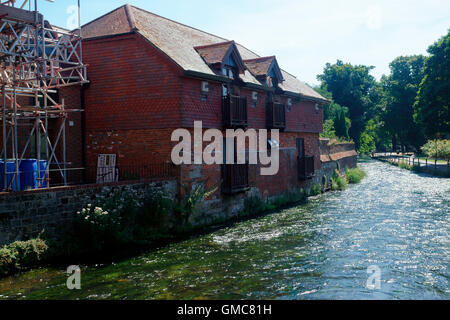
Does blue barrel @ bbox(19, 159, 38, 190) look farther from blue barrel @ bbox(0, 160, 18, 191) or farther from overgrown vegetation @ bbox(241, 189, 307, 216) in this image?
overgrown vegetation @ bbox(241, 189, 307, 216)

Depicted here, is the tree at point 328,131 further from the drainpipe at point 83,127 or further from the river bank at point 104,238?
the river bank at point 104,238

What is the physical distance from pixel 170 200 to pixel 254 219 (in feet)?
16.0

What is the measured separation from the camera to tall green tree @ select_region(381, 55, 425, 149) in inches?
2418

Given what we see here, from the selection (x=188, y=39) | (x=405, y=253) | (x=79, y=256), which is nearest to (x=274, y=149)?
(x=188, y=39)

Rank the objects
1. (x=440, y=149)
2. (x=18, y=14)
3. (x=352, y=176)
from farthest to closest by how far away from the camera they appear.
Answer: (x=440, y=149) → (x=352, y=176) → (x=18, y=14)

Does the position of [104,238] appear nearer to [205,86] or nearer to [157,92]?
[157,92]

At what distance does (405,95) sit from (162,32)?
51270 millimetres

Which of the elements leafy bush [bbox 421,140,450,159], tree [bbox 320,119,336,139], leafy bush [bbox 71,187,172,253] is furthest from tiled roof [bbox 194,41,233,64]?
leafy bush [bbox 421,140,450,159]

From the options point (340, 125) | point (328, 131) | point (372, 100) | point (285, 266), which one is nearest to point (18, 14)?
point (285, 266)

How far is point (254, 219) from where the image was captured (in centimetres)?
1864

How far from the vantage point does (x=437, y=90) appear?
42.8 meters

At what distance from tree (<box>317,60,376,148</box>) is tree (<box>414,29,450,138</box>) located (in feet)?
61.7

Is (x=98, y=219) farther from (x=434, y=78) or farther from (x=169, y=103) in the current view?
(x=434, y=78)
